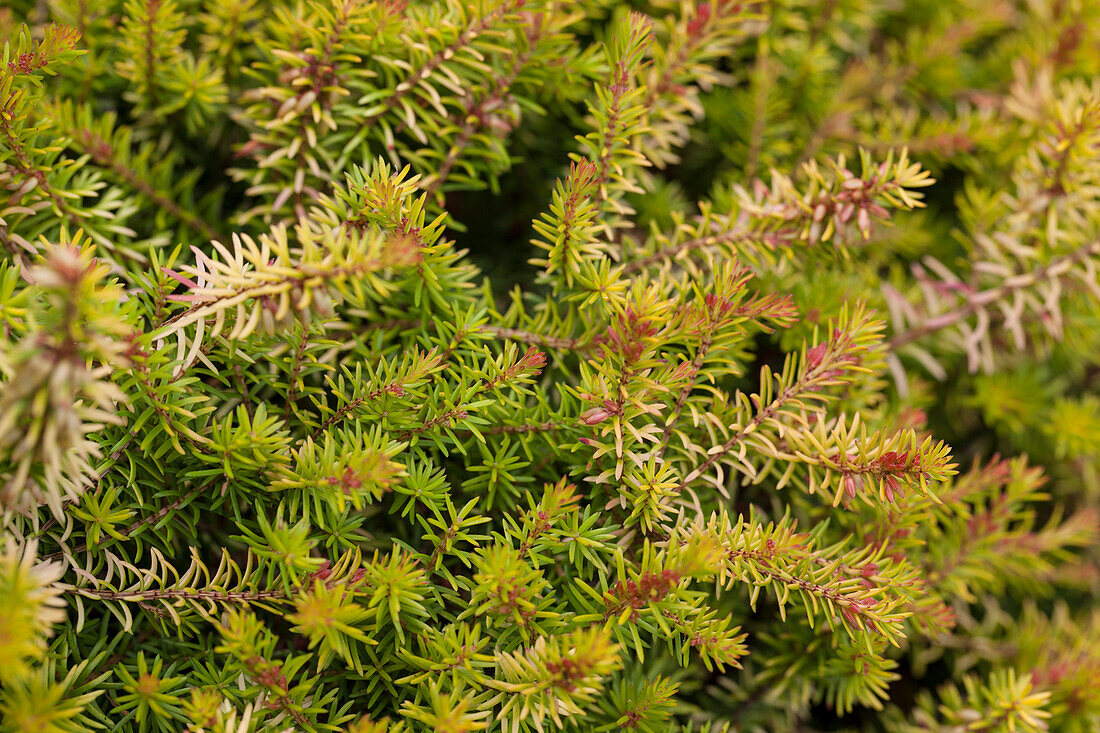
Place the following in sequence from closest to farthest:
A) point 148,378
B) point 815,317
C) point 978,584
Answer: point 148,378 → point 815,317 → point 978,584

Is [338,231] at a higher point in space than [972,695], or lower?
higher

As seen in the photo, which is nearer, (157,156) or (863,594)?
(863,594)

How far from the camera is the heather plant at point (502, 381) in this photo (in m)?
0.56

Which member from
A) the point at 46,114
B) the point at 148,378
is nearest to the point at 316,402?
the point at 148,378

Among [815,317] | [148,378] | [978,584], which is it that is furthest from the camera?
[978,584]

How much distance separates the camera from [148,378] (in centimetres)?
54

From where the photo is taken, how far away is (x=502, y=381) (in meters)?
0.61

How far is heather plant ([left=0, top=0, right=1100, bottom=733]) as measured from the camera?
555 mm

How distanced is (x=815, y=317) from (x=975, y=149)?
0.40 meters

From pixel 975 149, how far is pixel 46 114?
3.33 feet

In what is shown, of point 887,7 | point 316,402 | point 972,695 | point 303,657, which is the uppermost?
point 887,7

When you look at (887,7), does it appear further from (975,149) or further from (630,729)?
(630,729)

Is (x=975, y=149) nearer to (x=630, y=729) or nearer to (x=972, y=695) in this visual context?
(x=972, y=695)

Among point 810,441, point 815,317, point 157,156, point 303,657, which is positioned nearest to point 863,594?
point 810,441
